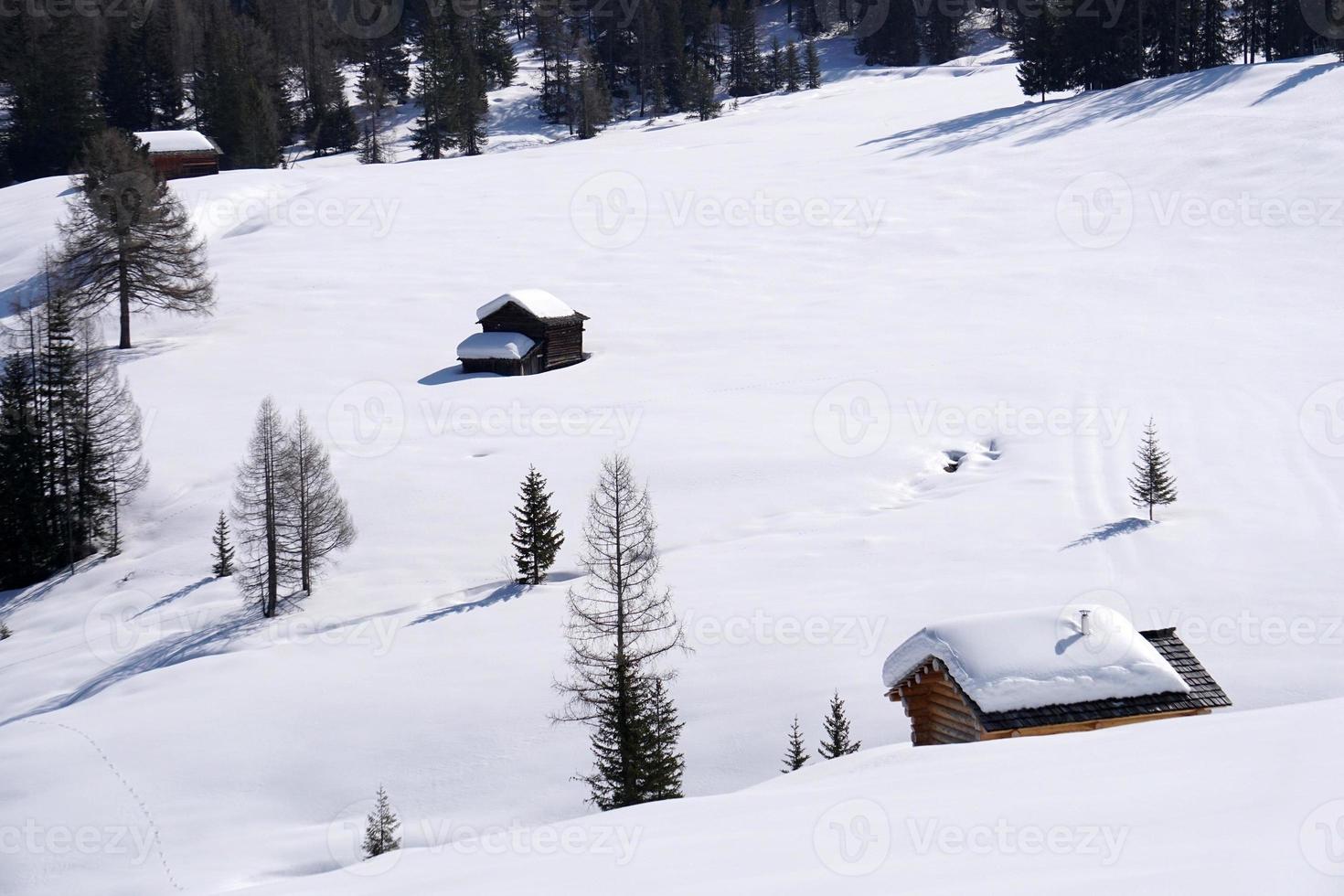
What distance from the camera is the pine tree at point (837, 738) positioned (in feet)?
51.8

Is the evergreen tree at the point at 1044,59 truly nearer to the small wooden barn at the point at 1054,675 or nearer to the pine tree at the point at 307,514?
the pine tree at the point at 307,514

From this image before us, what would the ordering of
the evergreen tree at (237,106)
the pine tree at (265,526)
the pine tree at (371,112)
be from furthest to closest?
the pine tree at (371,112) < the evergreen tree at (237,106) < the pine tree at (265,526)

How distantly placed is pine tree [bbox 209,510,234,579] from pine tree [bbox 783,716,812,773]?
→ 16.1m

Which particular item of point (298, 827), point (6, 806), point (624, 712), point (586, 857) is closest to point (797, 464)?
point (624, 712)

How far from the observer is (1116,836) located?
591 centimetres

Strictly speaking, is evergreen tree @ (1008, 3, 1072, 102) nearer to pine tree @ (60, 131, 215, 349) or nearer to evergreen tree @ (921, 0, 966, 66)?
evergreen tree @ (921, 0, 966, 66)

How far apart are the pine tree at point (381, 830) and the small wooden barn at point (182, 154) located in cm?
5838

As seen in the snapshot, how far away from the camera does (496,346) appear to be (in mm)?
39906
